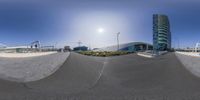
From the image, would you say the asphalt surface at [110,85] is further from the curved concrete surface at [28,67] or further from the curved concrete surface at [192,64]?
the curved concrete surface at [28,67]

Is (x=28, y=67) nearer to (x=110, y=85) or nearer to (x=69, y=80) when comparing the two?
(x=69, y=80)

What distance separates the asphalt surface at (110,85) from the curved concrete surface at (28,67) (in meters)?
0.63

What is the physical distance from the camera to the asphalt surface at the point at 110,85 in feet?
24.3

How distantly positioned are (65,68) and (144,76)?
455cm

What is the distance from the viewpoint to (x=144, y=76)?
35.9ft

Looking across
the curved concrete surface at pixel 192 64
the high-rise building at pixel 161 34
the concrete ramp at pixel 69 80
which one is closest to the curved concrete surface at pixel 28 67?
the concrete ramp at pixel 69 80

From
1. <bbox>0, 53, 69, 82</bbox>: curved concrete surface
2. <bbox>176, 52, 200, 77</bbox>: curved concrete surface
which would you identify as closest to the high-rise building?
<bbox>176, 52, 200, 77</bbox>: curved concrete surface

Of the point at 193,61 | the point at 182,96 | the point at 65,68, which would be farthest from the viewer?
the point at 193,61

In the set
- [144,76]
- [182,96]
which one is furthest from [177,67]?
[182,96]

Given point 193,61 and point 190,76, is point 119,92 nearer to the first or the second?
point 190,76

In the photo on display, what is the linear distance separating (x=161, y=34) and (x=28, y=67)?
13.1m

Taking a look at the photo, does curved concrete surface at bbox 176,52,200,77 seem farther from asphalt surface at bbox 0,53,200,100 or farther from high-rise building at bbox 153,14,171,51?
high-rise building at bbox 153,14,171,51

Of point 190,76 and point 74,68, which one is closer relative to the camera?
point 190,76

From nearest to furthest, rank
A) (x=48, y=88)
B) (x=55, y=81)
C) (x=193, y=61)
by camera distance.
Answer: (x=48, y=88)
(x=55, y=81)
(x=193, y=61)
